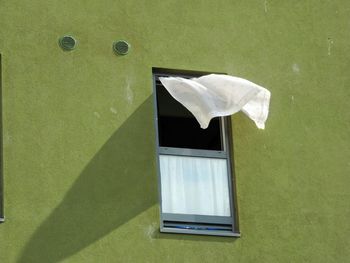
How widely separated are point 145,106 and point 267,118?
151cm

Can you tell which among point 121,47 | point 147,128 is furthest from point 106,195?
point 121,47

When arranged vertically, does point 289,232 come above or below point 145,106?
below

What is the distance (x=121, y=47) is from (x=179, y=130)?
1.26m

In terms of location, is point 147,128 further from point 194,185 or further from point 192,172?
point 194,185

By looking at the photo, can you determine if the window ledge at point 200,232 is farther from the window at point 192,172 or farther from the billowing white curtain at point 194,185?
the billowing white curtain at point 194,185

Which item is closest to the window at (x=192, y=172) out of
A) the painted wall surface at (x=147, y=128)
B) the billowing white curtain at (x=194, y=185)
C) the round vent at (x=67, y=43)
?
the billowing white curtain at (x=194, y=185)

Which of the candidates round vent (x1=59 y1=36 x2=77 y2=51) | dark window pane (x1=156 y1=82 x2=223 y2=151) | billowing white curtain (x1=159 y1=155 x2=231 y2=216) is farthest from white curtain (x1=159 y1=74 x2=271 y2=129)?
round vent (x1=59 y1=36 x2=77 y2=51)

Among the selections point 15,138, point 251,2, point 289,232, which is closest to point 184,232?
point 289,232

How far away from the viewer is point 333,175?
48.3ft

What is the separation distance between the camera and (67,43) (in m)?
14.4

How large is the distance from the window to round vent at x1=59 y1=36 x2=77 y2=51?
105 cm

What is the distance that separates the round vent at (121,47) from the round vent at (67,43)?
1.60 ft

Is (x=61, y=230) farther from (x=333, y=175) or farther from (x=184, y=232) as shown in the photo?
(x=333, y=175)

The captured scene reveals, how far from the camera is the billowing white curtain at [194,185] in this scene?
14.2 metres
